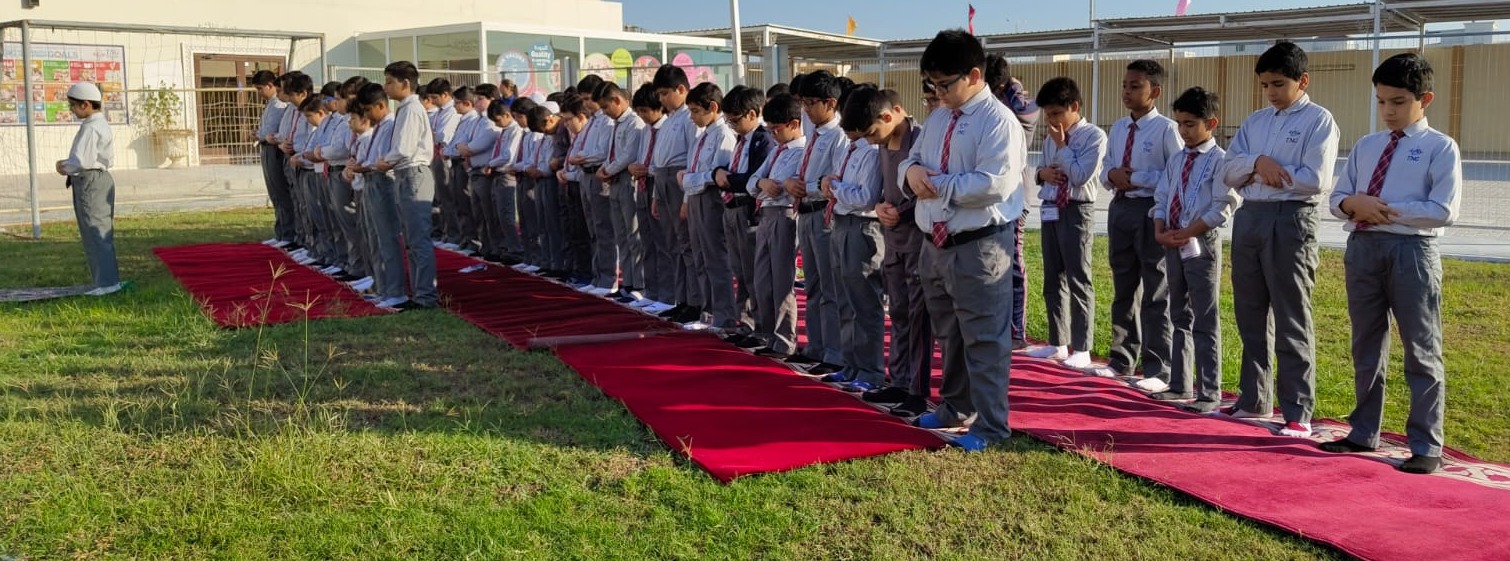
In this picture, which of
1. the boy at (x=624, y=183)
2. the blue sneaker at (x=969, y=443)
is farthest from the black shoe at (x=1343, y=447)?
the boy at (x=624, y=183)

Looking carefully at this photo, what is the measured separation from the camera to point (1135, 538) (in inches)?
157

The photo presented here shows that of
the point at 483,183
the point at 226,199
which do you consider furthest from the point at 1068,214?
the point at 226,199

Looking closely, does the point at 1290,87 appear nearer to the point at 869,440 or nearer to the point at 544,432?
A: the point at 869,440

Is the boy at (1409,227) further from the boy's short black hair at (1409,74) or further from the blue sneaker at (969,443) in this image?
the blue sneaker at (969,443)

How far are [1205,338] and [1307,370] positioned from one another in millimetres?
609

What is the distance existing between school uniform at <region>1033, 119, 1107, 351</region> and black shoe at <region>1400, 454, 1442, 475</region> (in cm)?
226

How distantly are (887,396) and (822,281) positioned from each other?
89 centimetres

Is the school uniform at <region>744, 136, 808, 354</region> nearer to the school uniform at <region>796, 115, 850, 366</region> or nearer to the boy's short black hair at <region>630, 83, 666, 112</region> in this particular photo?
the school uniform at <region>796, 115, 850, 366</region>

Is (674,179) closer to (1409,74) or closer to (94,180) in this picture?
(1409,74)

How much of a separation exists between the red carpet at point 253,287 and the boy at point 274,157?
329mm

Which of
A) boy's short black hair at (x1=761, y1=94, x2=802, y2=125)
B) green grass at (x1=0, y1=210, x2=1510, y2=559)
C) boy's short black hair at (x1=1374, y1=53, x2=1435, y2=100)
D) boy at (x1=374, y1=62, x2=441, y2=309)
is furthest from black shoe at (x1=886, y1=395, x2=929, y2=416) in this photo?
boy at (x1=374, y1=62, x2=441, y2=309)

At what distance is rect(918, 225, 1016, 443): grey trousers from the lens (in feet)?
16.2

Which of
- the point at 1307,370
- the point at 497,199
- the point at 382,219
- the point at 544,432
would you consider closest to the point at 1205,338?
the point at 1307,370

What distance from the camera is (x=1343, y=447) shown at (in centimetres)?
491
